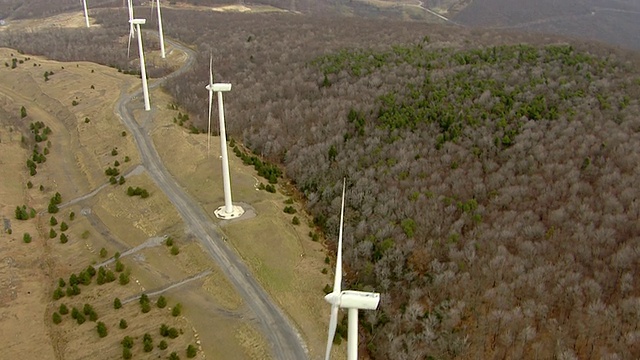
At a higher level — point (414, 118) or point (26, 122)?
point (414, 118)

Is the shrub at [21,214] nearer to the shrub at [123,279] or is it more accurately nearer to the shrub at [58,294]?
the shrub at [58,294]

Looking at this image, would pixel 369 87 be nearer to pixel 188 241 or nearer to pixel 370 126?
pixel 370 126

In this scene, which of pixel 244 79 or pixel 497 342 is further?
pixel 244 79

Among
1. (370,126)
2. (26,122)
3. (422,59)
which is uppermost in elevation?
(422,59)

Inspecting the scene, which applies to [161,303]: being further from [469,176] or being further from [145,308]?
[469,176]

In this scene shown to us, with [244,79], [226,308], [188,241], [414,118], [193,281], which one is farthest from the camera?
[244,79]

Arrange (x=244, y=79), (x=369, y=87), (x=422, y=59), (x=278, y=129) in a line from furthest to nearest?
(x=244, y=79) < (x=422, y=59) < (x=369, y=87) < (x=278, y=129)

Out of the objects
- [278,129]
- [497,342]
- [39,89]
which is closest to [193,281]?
[497,342]

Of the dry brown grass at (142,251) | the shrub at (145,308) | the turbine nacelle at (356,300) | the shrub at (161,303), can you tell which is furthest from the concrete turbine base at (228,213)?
the turbine nacelle at (356,300)
